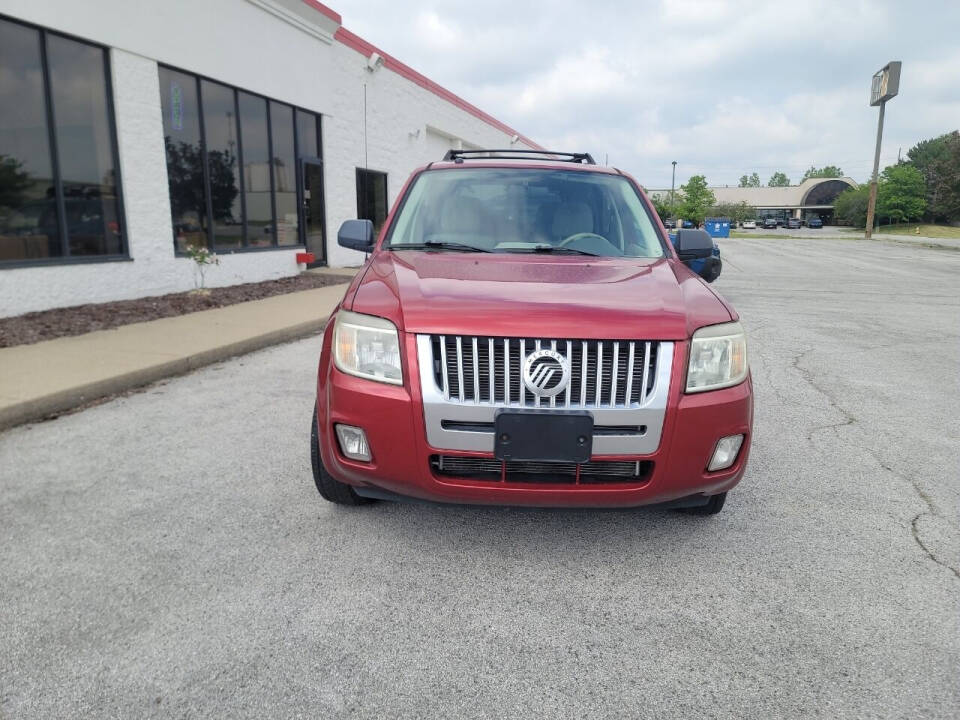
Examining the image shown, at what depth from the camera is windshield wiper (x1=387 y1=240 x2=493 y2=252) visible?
12.0 feet

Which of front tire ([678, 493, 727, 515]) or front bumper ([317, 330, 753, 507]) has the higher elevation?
front bumper ([317, 330, 753, 507])

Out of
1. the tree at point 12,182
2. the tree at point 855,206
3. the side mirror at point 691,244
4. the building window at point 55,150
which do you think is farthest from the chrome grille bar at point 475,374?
the tree at point 855,206

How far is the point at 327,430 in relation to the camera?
2.78 metres

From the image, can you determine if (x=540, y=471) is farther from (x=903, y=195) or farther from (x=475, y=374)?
(x=903, y=195)

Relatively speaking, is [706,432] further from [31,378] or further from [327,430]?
[31,378]

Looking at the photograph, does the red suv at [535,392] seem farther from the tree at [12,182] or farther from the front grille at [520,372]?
the tree at [12,182]

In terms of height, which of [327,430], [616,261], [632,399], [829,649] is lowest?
[829,649]

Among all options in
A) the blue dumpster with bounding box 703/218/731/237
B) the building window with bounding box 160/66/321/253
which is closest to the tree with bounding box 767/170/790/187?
the blue dumpster with bounding box 703/218/731/237

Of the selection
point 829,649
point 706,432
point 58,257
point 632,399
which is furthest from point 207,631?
point 58,257

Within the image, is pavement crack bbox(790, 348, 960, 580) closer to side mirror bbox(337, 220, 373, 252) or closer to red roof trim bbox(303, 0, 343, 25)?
side mirror bbox(337, 220, 373, 252)

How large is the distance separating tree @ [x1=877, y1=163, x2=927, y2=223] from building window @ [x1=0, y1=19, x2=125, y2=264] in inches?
3382

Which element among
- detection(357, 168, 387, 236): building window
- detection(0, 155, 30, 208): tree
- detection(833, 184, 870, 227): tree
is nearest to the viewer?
detection(0, 155, 30, 208): tree

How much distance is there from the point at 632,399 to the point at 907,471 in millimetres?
2454

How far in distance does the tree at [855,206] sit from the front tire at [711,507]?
91659 millimetres
